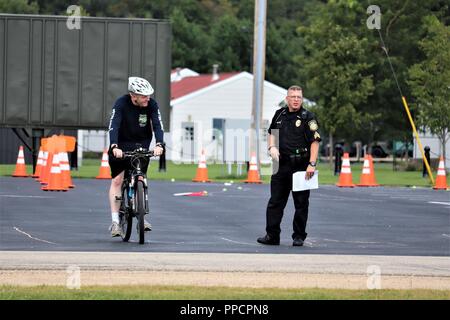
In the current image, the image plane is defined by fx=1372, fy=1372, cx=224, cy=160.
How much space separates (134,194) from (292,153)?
185 centimetres

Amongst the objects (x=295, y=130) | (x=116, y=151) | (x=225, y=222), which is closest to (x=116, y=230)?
(x=116, y=151)

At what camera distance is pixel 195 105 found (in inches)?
2756

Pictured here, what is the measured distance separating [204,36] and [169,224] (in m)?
78.4

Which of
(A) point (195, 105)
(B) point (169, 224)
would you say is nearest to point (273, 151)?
(B) point (169, 224)

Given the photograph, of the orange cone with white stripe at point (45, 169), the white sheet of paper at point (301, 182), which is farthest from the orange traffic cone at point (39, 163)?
the white sheet of paper at point (301, 182)

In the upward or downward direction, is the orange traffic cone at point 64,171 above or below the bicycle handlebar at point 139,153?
below

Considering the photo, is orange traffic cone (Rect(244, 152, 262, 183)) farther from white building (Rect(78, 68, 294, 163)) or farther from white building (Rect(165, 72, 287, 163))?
white building (Rect(165, 72, 287, 163))

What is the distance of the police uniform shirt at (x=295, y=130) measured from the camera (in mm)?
15164

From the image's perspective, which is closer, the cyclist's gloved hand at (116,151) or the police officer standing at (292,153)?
the cyclist's gloved hand at (116,151)

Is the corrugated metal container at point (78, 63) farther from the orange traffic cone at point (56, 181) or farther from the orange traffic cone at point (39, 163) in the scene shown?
the orange traffic cone at point (56, 181)

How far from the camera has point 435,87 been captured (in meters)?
44.5

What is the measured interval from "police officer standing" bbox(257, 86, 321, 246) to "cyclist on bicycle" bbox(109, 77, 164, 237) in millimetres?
1344

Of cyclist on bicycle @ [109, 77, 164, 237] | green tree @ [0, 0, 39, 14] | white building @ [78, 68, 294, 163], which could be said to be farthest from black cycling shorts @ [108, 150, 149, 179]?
green tree @ [0, 0, 39, 14]
